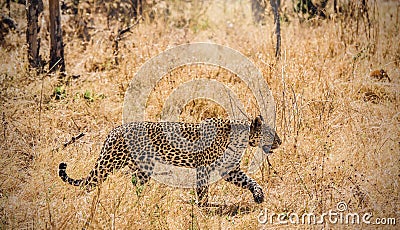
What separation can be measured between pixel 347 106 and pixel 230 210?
83.9 inches

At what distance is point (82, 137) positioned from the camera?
578 centimetres

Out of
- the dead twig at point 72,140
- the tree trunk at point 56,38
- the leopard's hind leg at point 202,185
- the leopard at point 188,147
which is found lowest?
the leopard's hind leg at point 202,185

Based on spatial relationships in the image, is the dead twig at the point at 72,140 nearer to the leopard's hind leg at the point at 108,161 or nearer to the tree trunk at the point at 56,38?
the leopard's hind leg at the point at 108,161

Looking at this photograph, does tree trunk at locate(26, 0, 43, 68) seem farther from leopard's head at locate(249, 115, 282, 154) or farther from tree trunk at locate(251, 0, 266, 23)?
tree trunk at locate(251, 0, 266, 23)

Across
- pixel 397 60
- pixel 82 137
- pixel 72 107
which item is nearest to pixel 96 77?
pixel 72 107

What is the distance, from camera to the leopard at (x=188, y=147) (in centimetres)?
467

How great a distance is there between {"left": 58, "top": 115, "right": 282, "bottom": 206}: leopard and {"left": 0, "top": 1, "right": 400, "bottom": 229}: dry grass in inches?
7.0

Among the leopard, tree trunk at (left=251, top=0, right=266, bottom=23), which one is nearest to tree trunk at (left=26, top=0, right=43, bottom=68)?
the leopard

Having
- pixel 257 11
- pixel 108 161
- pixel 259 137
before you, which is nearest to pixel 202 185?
pixel 259 137

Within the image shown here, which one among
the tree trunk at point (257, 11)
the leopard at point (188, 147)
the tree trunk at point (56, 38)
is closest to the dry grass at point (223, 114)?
the leopard at point (188, 147)

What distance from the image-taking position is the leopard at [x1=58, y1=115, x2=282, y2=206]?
467cm

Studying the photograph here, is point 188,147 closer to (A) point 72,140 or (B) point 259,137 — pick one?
(B) point 259,137

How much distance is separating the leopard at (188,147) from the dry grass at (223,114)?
0.18 metres

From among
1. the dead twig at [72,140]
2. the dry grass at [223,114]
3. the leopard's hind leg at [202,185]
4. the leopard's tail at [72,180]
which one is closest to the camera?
the dry grass at [223,114]
